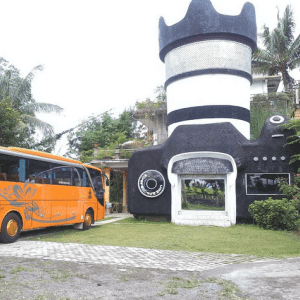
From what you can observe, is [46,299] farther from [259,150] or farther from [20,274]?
[259,150]

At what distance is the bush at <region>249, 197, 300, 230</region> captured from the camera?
44.9ft

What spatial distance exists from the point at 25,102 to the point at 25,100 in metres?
0.47

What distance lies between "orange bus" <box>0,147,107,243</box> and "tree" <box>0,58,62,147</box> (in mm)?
9028

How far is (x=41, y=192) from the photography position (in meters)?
12.1

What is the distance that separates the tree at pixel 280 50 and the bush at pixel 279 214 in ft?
66.6

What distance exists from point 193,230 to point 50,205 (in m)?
5.74

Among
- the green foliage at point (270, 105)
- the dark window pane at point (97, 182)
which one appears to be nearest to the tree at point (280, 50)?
the green foliage at point (270, 105)

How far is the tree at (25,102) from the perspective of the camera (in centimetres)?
2316

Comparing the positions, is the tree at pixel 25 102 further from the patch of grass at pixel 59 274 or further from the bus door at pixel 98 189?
the patch of grass at pixel 59 274

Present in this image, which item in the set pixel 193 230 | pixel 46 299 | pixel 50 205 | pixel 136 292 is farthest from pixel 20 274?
pixel 193 230

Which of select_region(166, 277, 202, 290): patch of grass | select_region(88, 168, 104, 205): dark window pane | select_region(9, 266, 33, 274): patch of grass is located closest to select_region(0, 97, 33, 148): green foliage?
select_region(88, 168, 104, 205): dark window pane

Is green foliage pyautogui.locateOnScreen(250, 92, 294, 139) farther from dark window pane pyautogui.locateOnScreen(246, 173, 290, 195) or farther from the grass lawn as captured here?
the grass lawn

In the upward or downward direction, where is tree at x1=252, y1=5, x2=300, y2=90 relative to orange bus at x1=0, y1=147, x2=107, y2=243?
upward

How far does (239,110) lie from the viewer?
17.1 meters
